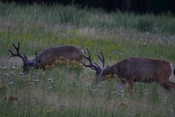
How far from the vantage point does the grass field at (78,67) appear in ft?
26.1

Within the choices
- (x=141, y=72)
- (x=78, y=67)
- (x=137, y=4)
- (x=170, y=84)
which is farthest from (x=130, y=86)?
(x=137, y=4)

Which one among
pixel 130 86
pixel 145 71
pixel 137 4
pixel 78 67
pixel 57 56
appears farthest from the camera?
pixel 137 4

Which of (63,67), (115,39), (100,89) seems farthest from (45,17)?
(100,89)

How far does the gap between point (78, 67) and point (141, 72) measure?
63.7 inches

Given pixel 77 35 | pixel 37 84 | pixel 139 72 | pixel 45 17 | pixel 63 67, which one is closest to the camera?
pixel 37 84

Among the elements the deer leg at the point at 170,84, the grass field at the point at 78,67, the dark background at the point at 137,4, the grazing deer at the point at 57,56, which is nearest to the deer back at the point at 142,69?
the deer leg at the point at 170,84

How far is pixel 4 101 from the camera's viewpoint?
25.1ft

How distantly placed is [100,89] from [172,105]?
1.42 m

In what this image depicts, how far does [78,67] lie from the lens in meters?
11.9

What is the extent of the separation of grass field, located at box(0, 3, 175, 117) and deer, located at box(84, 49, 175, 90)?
18 centimetres

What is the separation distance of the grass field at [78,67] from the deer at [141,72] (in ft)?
0.59

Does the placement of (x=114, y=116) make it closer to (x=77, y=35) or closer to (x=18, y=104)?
(x=18, y=104)

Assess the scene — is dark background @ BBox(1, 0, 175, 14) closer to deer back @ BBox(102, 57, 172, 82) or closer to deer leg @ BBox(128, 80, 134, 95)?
deer back @ BBox(102, 57, 172, 82)

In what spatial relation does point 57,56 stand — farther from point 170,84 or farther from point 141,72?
point 170,84
